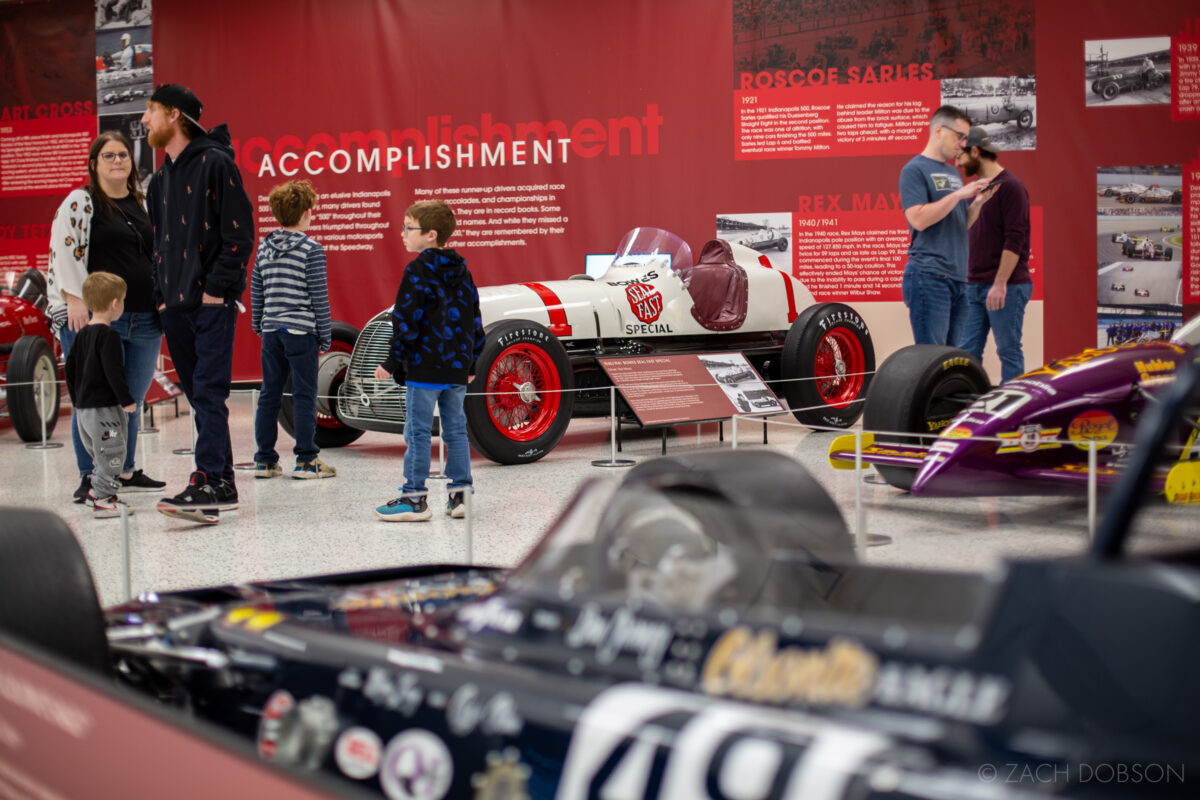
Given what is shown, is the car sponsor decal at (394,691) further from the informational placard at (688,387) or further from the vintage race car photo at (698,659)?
the informational placard at (688,387)

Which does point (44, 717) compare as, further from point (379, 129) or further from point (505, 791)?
point (379, 129)

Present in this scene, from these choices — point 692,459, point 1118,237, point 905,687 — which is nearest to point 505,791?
point 905,687

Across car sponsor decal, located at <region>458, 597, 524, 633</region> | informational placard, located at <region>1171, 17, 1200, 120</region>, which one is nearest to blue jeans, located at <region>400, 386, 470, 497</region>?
car sponsor decal, located at <region>458, 597, 524, 633</region>

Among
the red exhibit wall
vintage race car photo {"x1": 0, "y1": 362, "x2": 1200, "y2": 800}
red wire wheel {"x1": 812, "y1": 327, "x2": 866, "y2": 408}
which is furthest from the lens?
the red exhibit wall

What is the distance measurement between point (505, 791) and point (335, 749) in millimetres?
311

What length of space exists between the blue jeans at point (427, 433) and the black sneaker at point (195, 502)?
78 centimetres

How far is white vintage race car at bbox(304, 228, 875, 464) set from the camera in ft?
21.3

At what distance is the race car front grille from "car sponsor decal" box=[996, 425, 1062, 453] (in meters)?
3.44

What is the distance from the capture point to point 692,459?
181cm

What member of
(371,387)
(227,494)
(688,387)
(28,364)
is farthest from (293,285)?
(28,364)

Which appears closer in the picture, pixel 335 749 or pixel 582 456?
pixel 335 749

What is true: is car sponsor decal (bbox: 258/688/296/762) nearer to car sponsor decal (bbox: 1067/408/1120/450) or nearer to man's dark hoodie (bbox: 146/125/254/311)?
man's dark hoodie (bbox: 146/125/254/311)

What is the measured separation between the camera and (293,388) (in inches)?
240

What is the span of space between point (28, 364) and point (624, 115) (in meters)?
5.15
